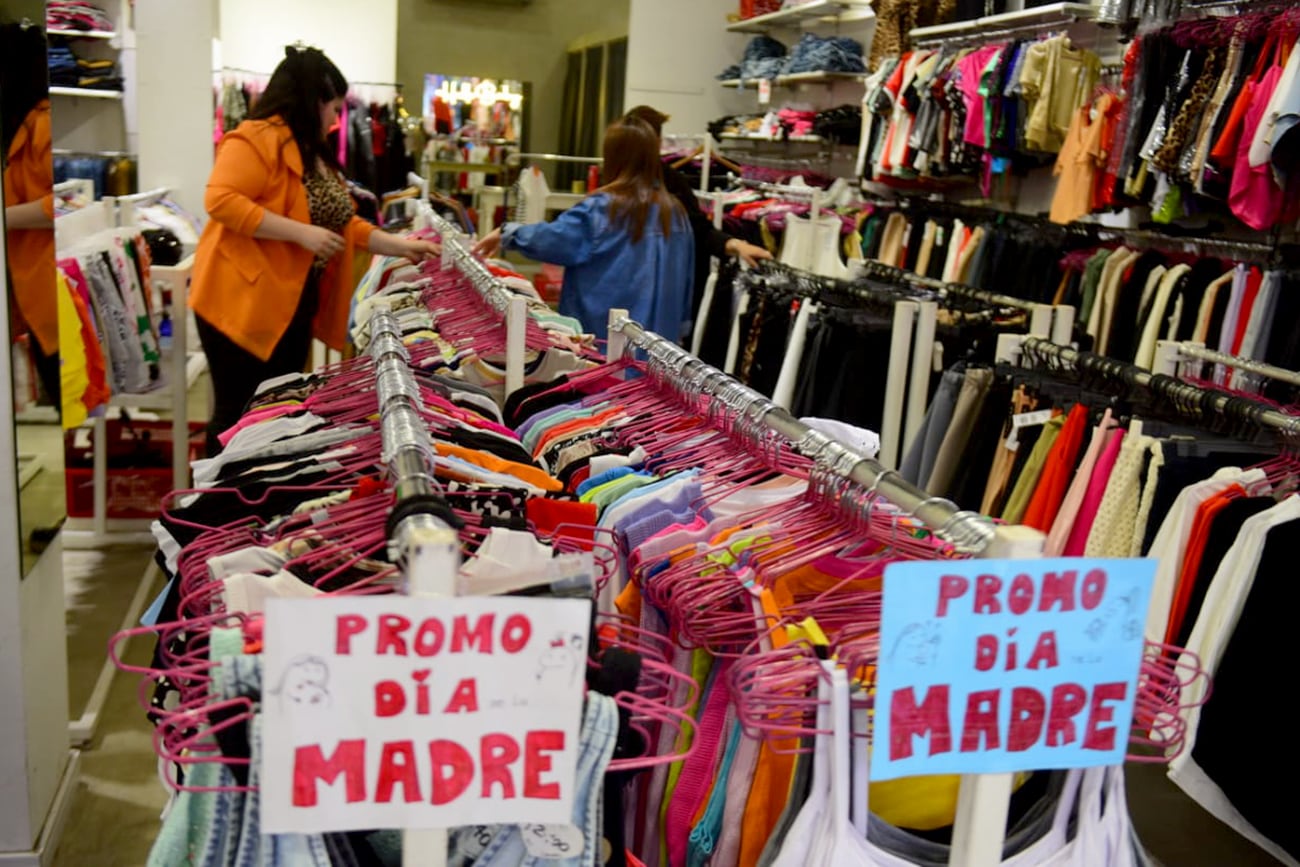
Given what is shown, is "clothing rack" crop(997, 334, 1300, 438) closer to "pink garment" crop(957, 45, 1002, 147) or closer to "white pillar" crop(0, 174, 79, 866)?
"white pillar" crop(0, 174, 79, 866)

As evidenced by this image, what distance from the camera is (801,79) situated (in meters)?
8.09

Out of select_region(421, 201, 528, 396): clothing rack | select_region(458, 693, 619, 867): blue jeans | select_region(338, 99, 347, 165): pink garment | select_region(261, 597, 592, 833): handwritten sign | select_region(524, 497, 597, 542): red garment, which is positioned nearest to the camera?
select_region(261, 597, 592, 833): handwritten sign

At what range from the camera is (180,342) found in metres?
4.12

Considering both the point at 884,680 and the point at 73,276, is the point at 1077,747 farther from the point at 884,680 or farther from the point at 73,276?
the point at 73,276

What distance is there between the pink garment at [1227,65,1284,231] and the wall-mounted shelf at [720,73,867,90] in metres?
3.47

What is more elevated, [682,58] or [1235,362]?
[682,58]

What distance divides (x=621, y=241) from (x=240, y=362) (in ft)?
4.19

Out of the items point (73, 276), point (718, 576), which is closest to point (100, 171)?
point (73, 276)

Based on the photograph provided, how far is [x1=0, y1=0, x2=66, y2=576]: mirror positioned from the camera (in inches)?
88.7

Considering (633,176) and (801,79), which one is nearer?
(633,176)

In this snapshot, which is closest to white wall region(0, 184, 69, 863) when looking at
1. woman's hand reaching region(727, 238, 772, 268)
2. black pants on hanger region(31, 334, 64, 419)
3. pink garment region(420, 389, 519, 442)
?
black pants on hanger region(31, 334, 64, 419)

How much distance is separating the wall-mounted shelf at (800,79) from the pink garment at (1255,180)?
347 cm

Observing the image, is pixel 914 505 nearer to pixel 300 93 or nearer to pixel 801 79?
pixel 300 93

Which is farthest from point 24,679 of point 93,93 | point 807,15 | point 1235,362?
point 807,15
